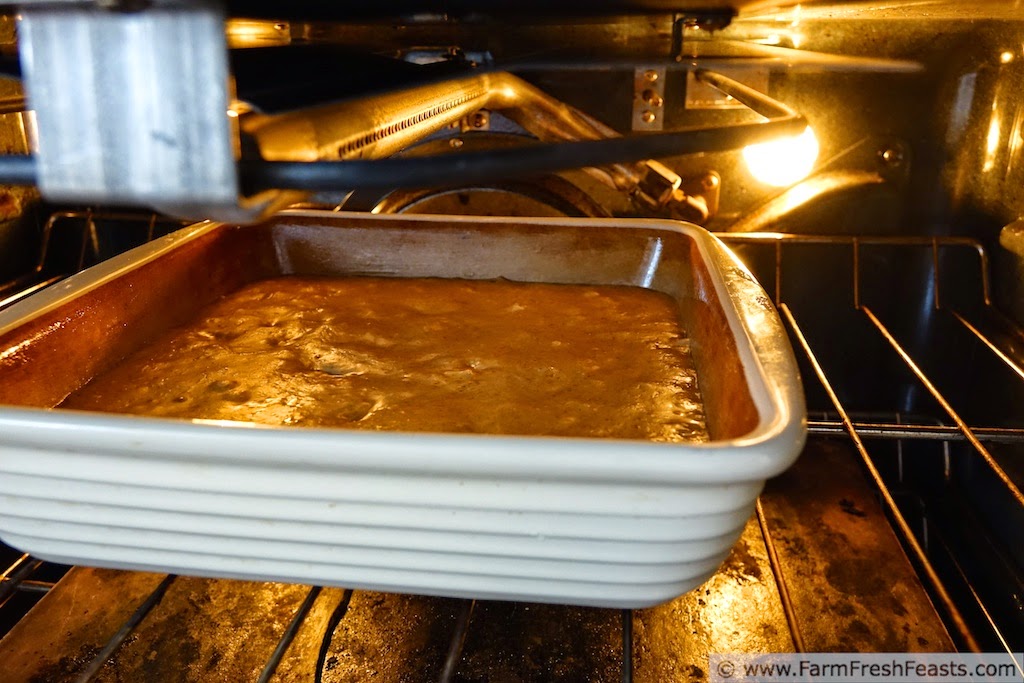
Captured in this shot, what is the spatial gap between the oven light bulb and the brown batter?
0.57m

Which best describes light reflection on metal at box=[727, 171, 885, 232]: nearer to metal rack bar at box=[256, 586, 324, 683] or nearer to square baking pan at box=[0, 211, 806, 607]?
square baking pan at box=[0, 211, 806, 607]

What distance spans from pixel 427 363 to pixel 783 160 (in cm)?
94

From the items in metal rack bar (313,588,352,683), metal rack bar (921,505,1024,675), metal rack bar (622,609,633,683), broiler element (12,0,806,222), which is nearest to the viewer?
broiler element (12,0,806,222)

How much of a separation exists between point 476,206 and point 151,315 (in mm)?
677

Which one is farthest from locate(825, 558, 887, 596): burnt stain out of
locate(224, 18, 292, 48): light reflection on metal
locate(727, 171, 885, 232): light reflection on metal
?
locate(224, 18, 292, 48): light reflection on metal

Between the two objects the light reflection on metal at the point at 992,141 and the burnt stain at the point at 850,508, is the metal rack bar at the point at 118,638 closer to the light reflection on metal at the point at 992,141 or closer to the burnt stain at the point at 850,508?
the burnt stain at the point at 850,508

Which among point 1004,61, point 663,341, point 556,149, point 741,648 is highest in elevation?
point 1004,61

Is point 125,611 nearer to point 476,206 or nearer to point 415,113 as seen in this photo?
point 415,113

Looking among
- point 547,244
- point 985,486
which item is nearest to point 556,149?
point 547,244

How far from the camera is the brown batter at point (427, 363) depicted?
0.75 m

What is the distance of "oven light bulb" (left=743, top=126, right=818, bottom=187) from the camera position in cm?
143

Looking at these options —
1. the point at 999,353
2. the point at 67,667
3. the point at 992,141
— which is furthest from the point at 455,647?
the point at 992,141

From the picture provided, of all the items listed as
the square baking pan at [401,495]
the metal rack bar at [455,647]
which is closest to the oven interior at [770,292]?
the metal rack bar at [455,647]

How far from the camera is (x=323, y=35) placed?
1323mm
